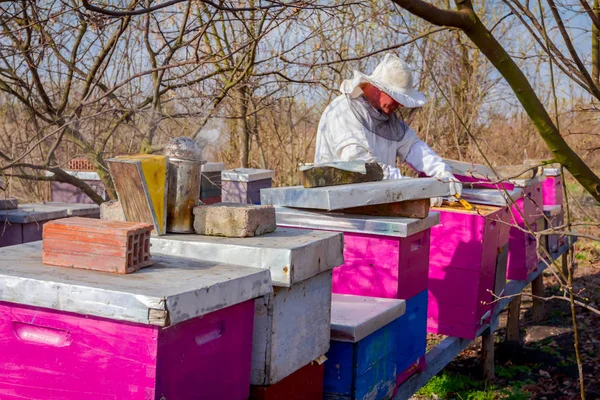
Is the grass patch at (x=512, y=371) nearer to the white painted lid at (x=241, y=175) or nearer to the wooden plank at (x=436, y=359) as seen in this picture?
the wooden plank at (x=436, y=359)

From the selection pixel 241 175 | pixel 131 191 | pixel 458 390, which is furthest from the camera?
pixel 241 175

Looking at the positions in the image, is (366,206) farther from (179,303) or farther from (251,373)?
(179,303)

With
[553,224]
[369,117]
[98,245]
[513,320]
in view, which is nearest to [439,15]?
[98,245]

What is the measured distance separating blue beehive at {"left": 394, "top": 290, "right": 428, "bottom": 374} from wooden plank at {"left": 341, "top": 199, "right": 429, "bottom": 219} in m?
0.36

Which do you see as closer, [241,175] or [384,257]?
[384,257]

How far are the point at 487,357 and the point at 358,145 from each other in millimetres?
1987

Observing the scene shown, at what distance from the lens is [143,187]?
6.49 ft

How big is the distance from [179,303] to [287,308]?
0.52 metres

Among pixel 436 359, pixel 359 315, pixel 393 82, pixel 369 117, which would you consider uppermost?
pixel 393 82

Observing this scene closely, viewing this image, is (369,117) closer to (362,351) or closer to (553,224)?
(362,351)

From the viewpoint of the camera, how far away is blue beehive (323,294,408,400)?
2312 millimetres

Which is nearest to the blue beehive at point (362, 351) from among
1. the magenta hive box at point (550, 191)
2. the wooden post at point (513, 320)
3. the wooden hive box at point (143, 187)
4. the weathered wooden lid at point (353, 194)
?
the weathered wooden lid at point (353, 194)

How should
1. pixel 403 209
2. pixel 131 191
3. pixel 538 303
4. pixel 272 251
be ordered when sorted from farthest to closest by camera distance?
1. pixel 538 303
2. pixel 403 209
3. pixel 131 191
4. pixel 272 251

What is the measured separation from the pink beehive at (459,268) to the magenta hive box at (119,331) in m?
2.23
